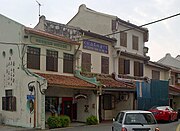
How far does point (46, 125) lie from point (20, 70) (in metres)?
4.37

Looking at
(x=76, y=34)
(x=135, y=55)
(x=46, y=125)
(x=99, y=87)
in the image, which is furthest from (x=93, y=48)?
(x=46, y=125)

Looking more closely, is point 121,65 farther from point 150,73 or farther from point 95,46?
point 150,73

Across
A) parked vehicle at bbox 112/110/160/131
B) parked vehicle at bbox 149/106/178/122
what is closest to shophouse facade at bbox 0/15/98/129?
parked vehicle at bbox 149/106/178/122

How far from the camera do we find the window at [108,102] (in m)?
31.5

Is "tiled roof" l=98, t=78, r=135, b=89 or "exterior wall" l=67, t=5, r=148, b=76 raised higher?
"exterior wall" l=67, t=5, r=148, b=76

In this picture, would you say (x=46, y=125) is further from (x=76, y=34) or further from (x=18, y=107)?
→ (x=76, y=34)

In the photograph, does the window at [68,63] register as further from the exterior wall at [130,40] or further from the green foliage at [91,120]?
the exterior wall at [130,40]

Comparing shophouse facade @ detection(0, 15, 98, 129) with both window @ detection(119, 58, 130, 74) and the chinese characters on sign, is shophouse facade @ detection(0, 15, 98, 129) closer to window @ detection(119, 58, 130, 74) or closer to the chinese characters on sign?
the chinese characters on sign

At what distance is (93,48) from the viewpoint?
2936 cm

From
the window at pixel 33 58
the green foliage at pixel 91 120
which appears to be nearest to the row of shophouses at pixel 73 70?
the window at pixel 33 58

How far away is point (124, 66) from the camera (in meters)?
33.5

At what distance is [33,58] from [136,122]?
513 inches

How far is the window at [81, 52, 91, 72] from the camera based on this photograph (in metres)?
28.3

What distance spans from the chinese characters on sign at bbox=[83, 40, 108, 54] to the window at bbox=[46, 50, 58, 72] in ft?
12.4
